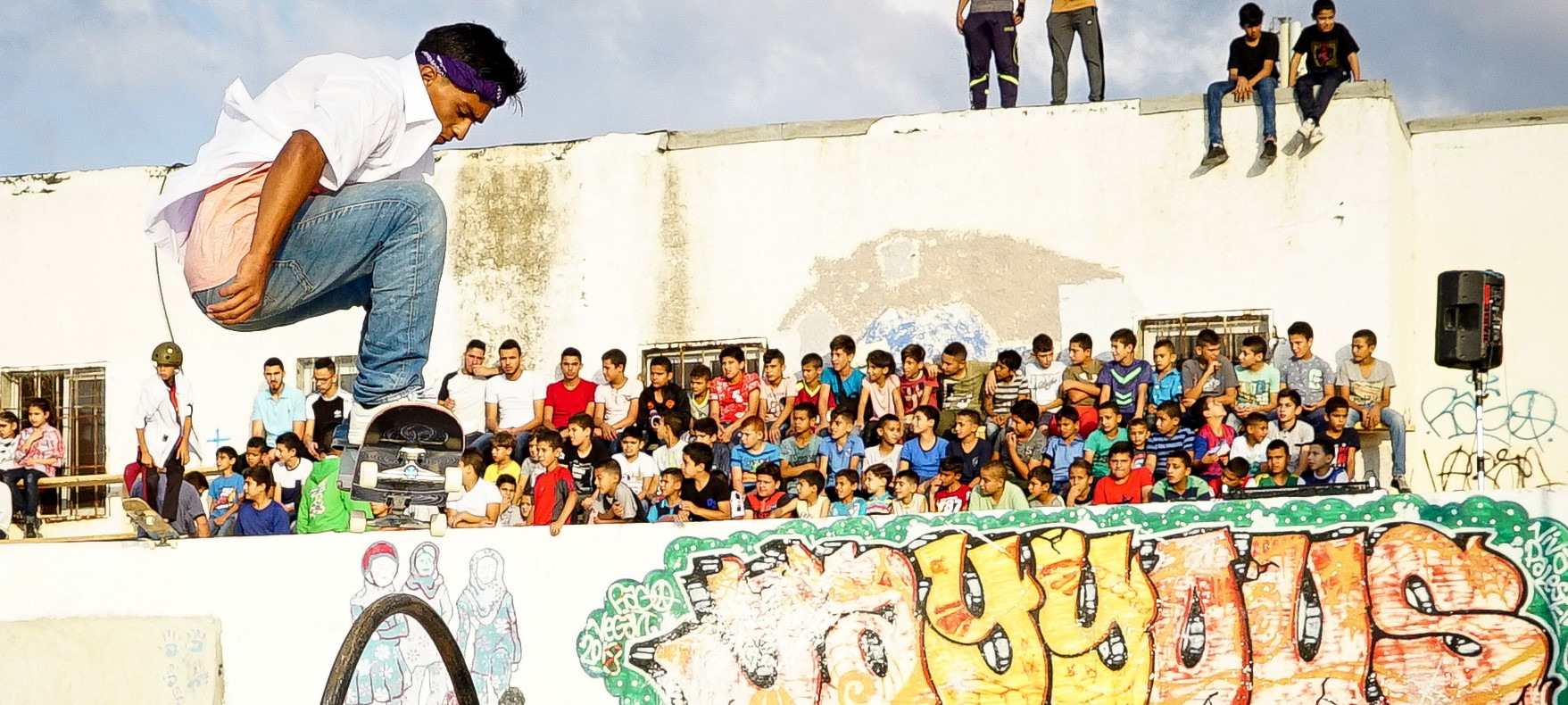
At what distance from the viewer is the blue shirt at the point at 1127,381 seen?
13.9 metres

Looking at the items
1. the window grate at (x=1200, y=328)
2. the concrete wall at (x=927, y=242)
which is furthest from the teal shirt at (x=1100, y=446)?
the concrete wall at (x=927, y=242)

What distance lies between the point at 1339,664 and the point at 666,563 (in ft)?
15.9

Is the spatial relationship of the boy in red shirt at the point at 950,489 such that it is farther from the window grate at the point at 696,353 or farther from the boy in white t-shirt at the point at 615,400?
the window grate at the point at 696,353

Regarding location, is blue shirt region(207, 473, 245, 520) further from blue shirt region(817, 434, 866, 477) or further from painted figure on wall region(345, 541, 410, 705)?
blue shirt region(817, 434, 866, 477)

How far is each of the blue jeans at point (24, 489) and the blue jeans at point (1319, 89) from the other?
1218cm

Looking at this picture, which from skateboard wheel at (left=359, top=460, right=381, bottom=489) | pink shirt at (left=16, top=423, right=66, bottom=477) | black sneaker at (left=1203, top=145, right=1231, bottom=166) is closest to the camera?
skateboard wheel at (left=359, top=460, right=381, bottom=489)

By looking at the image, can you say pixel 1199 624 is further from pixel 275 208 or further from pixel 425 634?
pixel 275 208

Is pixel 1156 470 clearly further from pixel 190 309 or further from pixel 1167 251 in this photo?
pixel 190 309

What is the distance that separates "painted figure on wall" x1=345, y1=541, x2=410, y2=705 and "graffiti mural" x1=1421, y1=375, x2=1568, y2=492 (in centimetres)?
937

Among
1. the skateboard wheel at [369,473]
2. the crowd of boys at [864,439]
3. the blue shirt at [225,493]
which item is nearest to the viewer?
the skateboard wheel at [369,473]

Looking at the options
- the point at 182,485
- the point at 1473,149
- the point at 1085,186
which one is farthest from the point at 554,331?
the point at 1473,149

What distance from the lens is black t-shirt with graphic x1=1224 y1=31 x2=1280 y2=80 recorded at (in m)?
16.5

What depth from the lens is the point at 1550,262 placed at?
16312mm

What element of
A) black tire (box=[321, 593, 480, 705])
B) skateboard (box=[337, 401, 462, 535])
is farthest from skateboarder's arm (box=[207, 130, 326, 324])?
black tire (box=[321, 593, 480, 705])
